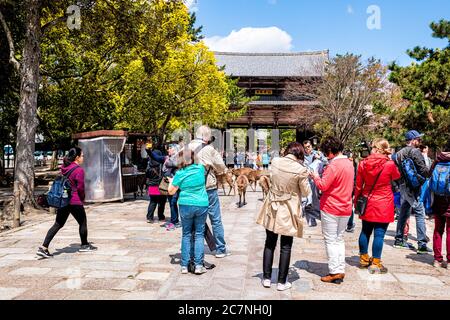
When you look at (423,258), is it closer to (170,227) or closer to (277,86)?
(170,227)

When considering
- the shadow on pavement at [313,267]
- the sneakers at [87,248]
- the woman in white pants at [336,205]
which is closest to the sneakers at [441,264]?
the shadow on pavement at [313,267]

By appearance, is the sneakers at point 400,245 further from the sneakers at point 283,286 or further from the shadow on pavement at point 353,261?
the sneakers at point 283,286

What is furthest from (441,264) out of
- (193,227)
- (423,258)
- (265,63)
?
(265,63)

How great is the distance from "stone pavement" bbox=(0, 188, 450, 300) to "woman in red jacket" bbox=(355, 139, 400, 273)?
18.4 inches

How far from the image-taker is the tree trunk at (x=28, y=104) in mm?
10141

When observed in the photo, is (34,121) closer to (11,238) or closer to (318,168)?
(11,238)

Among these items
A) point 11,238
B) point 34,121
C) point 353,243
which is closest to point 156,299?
point 353,243

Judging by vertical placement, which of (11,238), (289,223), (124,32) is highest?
(124,32)

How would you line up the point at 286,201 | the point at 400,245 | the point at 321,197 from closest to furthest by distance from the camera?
the point at 286,201 → the point at 321,197 → the point at 400,245

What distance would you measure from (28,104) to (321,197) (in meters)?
8.71

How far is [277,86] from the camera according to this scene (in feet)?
122
